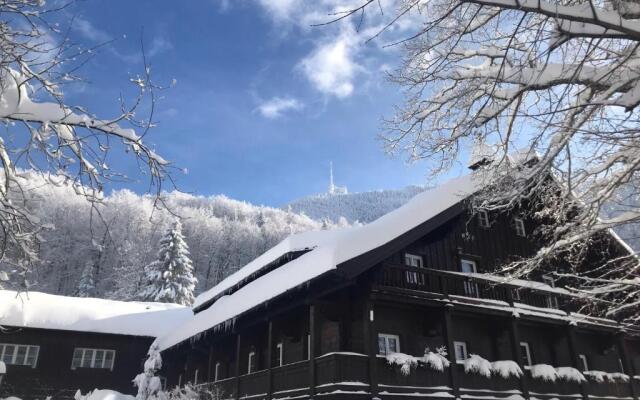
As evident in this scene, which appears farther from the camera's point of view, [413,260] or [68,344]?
[68,344]

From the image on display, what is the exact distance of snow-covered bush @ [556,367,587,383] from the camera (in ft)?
61.3

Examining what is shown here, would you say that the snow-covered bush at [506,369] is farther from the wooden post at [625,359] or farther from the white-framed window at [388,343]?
the wooden post at [625,359]

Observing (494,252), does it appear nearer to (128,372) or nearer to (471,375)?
(471,375)

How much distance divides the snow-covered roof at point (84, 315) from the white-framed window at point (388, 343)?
55.6 ft

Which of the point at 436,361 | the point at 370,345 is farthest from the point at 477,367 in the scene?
the point at 370,345

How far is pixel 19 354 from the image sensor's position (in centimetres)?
2781

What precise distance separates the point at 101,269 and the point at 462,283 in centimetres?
5612

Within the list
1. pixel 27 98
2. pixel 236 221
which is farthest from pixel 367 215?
pixel 27 98

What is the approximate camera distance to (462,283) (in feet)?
61.3

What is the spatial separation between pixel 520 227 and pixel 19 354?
2594 centimetres

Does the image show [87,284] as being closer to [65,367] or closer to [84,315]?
[84,315]

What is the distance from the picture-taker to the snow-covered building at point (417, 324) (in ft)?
50.6

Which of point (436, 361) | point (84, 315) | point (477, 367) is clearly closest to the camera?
point (436, 361)

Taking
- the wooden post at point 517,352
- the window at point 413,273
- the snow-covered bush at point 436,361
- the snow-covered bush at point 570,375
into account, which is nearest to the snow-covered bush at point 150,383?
the window at point 413,273
